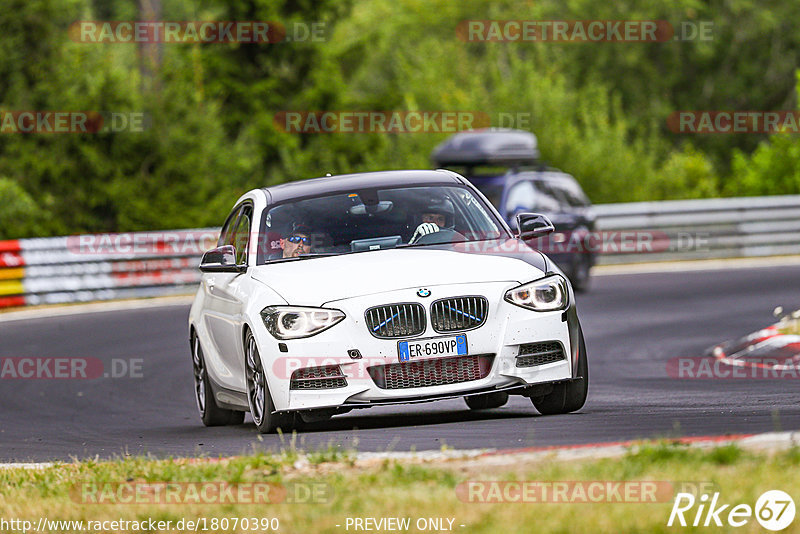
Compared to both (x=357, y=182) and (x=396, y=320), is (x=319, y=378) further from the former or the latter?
(x=357, y=182)

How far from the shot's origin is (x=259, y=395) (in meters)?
9.77

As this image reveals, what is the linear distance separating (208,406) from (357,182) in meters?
2.06

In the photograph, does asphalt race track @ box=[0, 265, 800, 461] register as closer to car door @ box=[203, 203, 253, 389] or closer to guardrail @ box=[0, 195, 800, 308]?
car door @ box=[203, 203, 253, 389]

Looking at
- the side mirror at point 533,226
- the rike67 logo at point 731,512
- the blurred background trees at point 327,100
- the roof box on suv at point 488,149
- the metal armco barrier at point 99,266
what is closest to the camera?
the rike67 logo at point 731,512

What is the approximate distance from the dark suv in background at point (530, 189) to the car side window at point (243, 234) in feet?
32.0

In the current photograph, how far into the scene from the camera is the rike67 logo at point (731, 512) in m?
5.51

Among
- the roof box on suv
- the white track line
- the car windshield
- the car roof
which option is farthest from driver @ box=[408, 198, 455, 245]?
the roof box on suv

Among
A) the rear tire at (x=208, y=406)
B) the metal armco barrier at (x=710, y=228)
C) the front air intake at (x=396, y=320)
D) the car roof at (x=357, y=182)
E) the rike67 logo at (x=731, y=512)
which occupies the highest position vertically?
the car roof at (x=357, y=182)

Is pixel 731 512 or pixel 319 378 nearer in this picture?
pixel 731 512

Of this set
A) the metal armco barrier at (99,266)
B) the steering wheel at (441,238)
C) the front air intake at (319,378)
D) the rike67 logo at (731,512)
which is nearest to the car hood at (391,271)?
the steering wheel at (441,238)

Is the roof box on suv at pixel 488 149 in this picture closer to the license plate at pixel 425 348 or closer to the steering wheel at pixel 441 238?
the steering wheel at pixel 441 238

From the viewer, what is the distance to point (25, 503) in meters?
7.52

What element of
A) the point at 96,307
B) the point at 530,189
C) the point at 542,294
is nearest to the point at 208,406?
the point at 542,294

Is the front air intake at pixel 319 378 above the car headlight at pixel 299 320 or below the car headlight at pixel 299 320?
below
